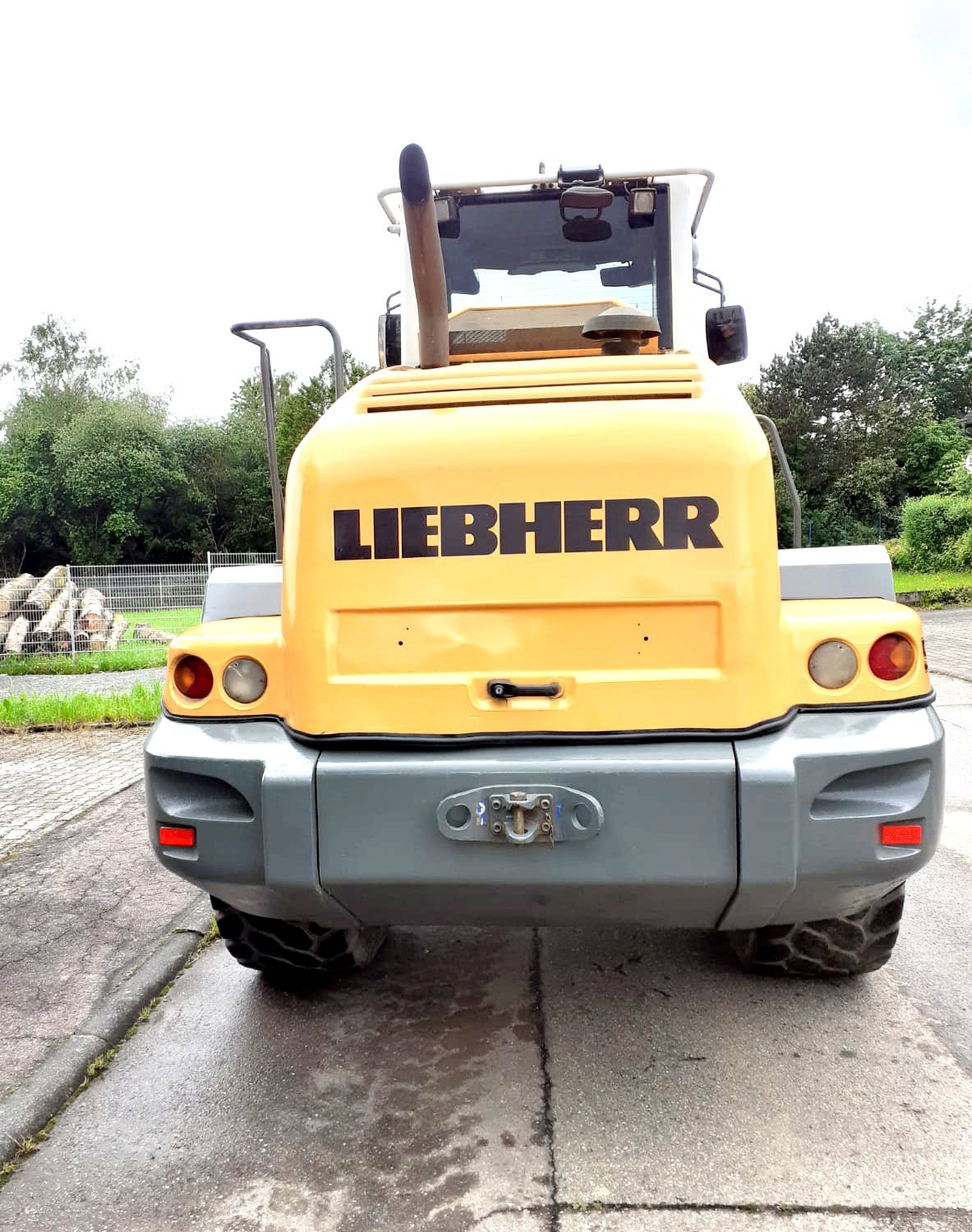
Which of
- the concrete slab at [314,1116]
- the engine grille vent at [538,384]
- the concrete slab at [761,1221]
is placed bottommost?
the concrete slab at [314,1116]

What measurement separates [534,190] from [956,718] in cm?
603

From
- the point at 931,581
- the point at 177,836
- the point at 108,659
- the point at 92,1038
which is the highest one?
the point at 177,836

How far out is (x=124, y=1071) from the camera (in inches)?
124

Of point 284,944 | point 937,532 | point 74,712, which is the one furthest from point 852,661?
point 937,532

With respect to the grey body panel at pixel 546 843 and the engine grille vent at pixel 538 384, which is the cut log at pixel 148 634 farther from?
the grey body panel at pixel 546 843

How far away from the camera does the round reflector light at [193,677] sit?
282cm

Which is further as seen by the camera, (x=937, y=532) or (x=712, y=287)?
(x=937, y=532)

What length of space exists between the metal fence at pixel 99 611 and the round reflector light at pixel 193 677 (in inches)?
417

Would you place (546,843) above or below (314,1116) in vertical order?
above

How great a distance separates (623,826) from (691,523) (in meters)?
0.76

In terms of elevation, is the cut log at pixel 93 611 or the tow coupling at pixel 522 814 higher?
the tow coupling at pixel 522 814

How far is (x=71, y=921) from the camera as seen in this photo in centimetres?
433

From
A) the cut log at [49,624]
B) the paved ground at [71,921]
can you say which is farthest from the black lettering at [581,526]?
the cut log at [49,624]

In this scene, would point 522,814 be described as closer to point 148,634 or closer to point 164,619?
point 148,634
